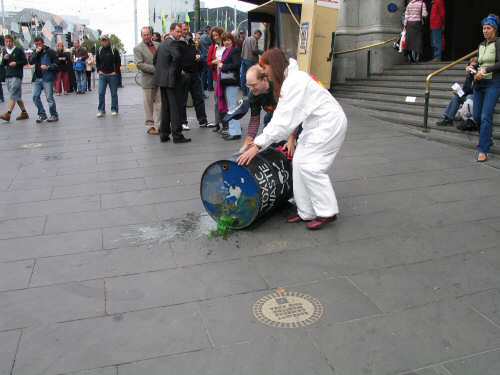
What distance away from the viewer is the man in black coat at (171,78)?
8672mm

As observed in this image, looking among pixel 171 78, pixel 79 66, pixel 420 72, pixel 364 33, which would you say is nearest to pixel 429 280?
pixel 171 78

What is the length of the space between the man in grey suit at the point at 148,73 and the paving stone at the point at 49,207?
178 inches

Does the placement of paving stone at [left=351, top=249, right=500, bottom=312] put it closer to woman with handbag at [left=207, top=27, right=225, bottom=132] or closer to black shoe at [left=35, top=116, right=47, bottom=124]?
woman with handbag at [left=207, top=27, right=225, bottom=132]

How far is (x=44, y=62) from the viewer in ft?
39.5

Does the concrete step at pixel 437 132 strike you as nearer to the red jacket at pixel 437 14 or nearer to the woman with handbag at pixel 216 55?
the red jacket at pixel 437 14

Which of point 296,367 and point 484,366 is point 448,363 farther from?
point 296,367

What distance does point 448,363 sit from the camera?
9.32ft

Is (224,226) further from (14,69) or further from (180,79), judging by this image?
(14,69)

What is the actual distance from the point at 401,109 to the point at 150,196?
6.34 metres

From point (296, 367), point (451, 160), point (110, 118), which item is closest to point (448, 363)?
point (296, 367)

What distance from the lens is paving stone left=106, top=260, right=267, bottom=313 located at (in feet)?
11.8

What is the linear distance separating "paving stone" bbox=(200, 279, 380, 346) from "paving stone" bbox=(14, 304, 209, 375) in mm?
105

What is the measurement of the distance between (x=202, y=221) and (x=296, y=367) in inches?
99.4

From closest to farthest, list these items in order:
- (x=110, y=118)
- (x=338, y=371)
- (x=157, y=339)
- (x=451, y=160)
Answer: (x=338, y=371), (x=157, y=339), (x=451, y=160), (x=110, y=118)
